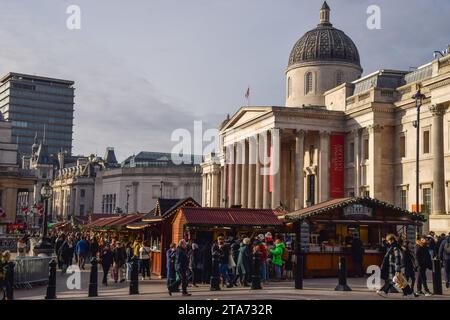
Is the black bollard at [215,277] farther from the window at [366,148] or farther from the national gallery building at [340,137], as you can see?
the window at [366,148]

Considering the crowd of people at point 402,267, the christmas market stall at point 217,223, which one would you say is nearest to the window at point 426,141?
the christmas market stall at point 217,223

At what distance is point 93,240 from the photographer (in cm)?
3444

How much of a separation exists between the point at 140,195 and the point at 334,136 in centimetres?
7181

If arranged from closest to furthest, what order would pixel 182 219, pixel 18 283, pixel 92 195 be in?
pixel 18 283, pixel 182 219, pixel 92 195

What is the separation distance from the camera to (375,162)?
5453 cm

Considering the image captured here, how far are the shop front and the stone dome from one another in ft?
144

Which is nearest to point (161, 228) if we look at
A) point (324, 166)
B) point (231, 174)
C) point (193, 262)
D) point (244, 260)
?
point (193, 262)

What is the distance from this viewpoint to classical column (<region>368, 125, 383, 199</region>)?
54.4 meters

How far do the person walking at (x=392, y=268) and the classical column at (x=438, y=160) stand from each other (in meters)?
25.6

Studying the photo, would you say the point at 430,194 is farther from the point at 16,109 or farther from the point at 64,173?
the point at 16,109

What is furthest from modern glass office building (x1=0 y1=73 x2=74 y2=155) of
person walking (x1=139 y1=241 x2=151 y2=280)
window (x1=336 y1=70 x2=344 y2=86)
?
person walking (x1=139 y1=241 x2=151 y2=280)

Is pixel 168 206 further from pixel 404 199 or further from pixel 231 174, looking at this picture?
pixel 231 174

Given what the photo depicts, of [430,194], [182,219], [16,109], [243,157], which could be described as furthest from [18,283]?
[16,109]

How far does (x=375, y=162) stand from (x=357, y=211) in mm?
28967
